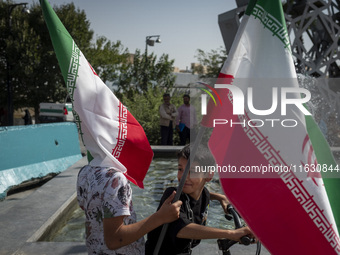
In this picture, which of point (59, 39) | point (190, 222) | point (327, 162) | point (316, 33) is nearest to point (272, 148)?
point (327, 162)

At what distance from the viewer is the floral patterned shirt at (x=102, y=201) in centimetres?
191

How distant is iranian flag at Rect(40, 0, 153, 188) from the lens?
2.13 m

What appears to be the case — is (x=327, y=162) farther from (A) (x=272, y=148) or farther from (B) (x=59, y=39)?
(B) (x=59, y=39)

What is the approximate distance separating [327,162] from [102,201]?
1.23m

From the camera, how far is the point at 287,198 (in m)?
2.11

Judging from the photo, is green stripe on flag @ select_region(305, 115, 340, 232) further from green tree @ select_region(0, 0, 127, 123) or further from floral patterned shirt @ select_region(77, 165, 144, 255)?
green tree @ select_region(0, 0, 127, 123)

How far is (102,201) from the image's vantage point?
1948 millimetres

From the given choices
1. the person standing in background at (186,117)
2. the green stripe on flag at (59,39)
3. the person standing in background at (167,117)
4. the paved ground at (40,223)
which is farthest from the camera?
the person standing in background at (167,117)

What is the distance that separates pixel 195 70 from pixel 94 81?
43.2m

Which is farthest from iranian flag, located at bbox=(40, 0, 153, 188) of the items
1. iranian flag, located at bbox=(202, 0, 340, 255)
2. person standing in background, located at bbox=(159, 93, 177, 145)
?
person standing in background, located at bbox=(159, 93, 177, 145)

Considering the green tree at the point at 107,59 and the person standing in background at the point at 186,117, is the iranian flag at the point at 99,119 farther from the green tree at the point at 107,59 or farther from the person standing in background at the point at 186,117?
the green tree at the point at 107,59

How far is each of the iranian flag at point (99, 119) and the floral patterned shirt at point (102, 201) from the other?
0.09m

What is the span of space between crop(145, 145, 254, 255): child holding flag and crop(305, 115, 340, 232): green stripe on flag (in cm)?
47

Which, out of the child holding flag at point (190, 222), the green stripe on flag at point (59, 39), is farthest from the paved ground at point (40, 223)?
the green stripe on flag at point (59, 39)
